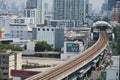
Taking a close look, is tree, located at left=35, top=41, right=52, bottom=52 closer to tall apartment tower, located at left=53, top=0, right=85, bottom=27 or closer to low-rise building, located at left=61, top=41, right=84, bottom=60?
low-rise building, located at left=61, top=41, right=84, bottom=60

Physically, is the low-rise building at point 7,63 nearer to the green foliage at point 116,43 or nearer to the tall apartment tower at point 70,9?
the green foliage at point 116,43

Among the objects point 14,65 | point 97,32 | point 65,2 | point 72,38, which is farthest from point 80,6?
point 14,65

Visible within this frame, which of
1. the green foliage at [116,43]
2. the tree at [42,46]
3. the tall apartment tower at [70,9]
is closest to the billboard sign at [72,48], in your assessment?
the green foliage at [116,43]

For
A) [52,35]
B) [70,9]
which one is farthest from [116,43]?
[70,9]

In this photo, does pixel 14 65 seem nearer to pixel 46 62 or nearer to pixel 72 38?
pixel 46 62

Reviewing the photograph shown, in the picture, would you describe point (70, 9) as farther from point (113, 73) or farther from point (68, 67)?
point (113, 73)

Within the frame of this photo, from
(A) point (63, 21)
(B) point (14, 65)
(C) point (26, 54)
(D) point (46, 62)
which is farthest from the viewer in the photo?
(A) point (63, 21)
